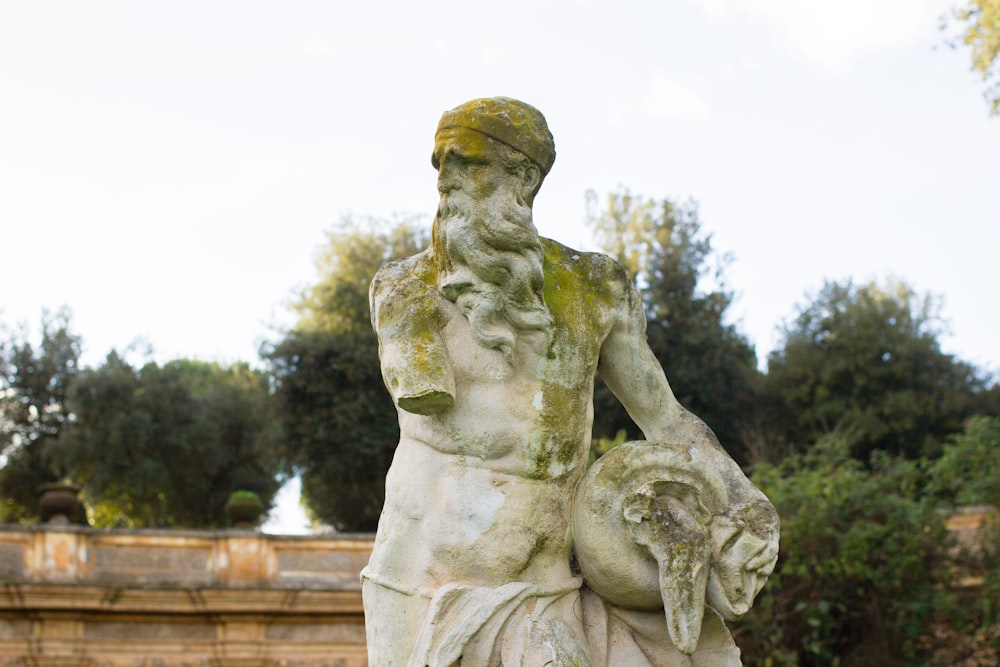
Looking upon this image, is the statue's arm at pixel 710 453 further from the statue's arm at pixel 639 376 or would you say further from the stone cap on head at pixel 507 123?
the stone cap on head at pixel 507 123

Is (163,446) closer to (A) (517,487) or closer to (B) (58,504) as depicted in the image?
(B) (58,504)

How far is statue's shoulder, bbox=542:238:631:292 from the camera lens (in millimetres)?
4246

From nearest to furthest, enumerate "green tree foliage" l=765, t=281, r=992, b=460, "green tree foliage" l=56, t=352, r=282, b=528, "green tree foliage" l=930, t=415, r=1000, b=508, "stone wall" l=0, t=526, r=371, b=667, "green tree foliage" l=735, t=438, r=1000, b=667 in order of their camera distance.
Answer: "green tree foliage" l=735, t=438, r=1000, b=667, "green tree foliage" l=930, t=415, r=1000, b=508, "stone wall" l=0, t=526, r=371, b=667, "green tree foliage" l=765, t=281, r=992, b=460, "green tree foliage" l=56, t=352, r=282, b=528

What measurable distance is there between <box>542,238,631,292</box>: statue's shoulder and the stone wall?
19.2m

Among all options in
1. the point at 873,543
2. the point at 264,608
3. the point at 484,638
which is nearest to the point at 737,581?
the point at 484,638

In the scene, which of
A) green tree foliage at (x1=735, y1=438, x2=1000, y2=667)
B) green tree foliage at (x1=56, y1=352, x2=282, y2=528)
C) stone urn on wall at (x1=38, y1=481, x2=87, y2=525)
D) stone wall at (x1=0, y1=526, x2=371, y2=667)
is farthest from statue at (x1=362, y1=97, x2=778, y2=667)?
green tree foliage at (x1=56, y1=352, x2=282, y2=528)

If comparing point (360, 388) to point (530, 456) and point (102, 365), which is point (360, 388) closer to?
point (102, 365)

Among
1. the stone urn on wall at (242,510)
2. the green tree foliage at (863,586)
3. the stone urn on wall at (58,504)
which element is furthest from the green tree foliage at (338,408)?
the green tree foliage at (863,586)

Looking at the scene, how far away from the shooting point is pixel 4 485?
112 ft

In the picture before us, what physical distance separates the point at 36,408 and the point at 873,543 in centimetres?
2325

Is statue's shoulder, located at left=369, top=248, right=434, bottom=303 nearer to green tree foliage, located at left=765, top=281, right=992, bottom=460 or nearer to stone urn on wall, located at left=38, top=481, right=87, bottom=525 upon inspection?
stone urn on wall, located at left=38, top=481, right=87, bottom=525

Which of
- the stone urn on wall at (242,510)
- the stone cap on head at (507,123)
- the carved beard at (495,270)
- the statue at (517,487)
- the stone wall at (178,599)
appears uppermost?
the stone cap on head at (507,123)

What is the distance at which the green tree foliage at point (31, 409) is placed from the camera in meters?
34.3

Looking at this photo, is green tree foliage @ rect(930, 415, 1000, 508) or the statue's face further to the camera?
green tree foliage @ rect(930, 415, 1000, 508)
